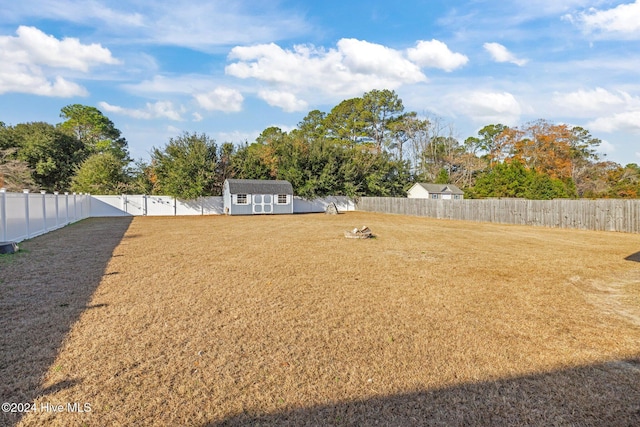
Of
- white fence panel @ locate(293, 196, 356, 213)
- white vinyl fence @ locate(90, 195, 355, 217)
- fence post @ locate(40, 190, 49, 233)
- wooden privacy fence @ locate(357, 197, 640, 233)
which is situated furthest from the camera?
white fence panel @ locate(293, 196, 356, 213)

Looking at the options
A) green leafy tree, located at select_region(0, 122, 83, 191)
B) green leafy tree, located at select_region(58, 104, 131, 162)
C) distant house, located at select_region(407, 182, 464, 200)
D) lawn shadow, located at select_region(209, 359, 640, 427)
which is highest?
green leafy tree, located at select_region(58, 104, 131, 162)

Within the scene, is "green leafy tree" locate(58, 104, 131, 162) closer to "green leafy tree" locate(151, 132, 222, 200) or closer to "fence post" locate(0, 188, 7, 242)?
"green leafy tree" locate(151, 132, 222, 200)

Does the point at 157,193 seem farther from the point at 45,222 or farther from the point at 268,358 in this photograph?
the point at 268,358

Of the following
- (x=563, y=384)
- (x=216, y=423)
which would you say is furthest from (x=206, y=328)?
(x=563, y=384)

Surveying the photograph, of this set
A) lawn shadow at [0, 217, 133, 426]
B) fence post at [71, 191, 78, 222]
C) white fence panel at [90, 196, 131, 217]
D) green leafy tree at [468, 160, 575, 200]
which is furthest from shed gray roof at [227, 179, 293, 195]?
green leafy tree at [468, 160, 575, 200]

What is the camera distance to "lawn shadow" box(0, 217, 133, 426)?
102 inches

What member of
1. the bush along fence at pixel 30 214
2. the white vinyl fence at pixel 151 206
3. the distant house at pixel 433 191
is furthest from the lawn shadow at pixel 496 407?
the distant house at pixel 433 191

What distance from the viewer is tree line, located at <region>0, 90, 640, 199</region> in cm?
2669

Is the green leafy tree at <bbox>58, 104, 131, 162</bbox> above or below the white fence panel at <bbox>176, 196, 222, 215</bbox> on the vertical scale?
above

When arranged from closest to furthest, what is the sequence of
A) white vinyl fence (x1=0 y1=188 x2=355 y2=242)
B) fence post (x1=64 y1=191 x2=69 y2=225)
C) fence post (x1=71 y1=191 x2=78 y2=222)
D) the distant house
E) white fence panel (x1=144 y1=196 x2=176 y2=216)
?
1. white vinyl fence (x1=0 y1=188 x2=355 y2=242)
2. fence post (x1=64 y1=191 x2=69 y2=225)
3. fence post (x1=71 y1=191 x2=78 y2=222)
4. white fence panel (x1=144 y1=196 x2=176 y2=216)
5. the distant house

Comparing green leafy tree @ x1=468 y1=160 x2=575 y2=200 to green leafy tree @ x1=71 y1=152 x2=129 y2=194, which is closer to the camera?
green leafy tree @ x1=71 y1=152 x2=129 y2=194

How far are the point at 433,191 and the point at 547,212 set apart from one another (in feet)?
55.0

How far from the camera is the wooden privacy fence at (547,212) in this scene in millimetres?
14969

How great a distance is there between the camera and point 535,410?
7.89 ft
